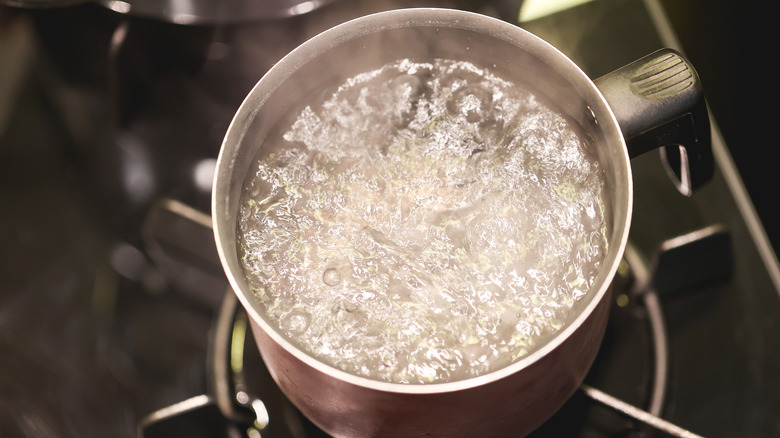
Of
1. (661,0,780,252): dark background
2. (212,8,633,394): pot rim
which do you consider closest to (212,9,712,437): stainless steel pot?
(212,8,633,394): pot rim

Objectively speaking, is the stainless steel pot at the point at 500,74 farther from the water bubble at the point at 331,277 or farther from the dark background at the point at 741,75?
the dark background at the point at 741,75

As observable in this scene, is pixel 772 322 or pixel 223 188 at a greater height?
pixel 223 188

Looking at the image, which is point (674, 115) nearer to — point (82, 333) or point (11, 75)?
point (82, 333)

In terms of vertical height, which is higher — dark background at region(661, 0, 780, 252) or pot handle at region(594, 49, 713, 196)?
pot handle at region(594, 49, 713, 196)

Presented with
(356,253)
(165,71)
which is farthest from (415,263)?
(165,71)

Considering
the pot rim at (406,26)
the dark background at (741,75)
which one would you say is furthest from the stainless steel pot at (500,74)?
the dark background at (741,75)

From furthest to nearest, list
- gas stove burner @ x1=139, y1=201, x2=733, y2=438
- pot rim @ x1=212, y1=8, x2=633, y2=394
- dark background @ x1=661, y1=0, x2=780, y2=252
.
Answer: dark background @ x1=661, y1=0, x2=780, y2=252 → gas stove burner @ x1=139, y1=201, x2=733, y2=438 → pot rim @ x1=212, y1=8, x2=633, y2=394

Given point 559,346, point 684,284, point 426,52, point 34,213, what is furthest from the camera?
point 34,213

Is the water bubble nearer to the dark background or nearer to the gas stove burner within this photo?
the gas stove burner
